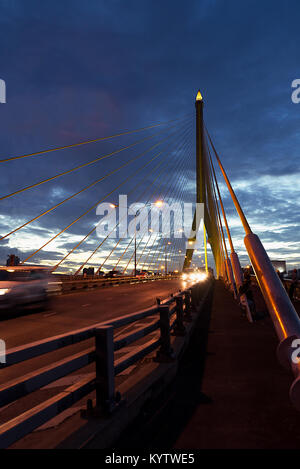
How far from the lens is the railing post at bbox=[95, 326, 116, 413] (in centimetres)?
346

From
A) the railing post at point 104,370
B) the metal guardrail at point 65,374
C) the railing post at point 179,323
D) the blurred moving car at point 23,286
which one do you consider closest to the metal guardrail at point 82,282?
the blurred moving car at point 23,286

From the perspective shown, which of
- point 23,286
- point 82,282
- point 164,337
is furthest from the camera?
point 82,282

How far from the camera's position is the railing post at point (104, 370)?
3463 millimetres

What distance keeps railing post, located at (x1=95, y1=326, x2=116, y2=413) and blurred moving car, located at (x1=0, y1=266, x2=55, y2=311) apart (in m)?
10.5

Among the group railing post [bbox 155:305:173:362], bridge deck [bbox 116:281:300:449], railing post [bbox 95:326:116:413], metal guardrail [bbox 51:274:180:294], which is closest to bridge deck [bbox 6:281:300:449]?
bridge deck [bbox 116:281:300:449]

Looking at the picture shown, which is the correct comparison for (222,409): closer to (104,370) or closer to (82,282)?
(104,370)

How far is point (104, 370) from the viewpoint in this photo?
3.48 m

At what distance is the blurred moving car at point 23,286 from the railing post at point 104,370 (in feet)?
34.4

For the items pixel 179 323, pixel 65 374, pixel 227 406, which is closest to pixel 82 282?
pixel 179 323

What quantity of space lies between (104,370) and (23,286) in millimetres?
11088

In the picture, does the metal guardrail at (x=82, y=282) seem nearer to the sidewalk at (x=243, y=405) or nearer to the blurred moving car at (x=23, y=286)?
the blurred moving car at (x=23, y=286)

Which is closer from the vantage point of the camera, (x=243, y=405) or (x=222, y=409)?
(x=222, y=409)

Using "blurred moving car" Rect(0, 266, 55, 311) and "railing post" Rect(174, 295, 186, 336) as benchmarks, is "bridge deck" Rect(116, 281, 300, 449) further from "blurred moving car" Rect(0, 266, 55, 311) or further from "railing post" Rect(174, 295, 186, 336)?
"blurred moving car" Rect(0, 266, 55, 311)
